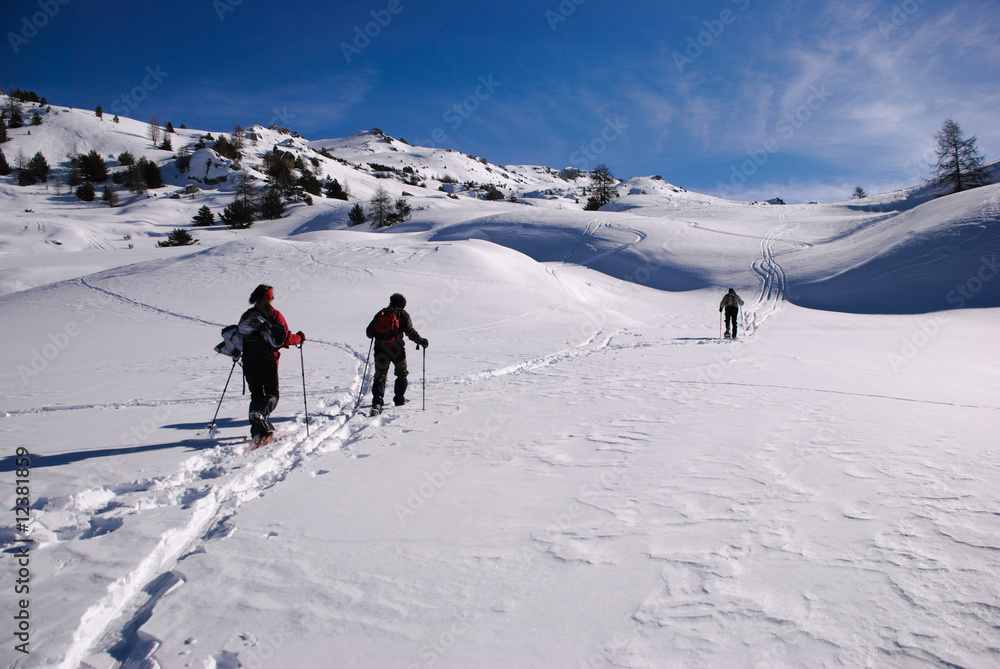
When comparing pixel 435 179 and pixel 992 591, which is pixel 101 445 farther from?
pixel 435 179

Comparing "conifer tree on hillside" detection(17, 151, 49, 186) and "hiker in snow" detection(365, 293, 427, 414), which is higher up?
"conifer tree on hillside" detection(17, 151, 49, 186)

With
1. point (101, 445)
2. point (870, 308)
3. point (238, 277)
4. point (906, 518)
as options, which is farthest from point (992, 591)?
point (870, 308)

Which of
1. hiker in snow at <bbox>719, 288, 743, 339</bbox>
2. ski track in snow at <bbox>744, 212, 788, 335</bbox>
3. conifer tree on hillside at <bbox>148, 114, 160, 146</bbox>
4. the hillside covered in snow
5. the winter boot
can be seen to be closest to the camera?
the hillside covered in snow

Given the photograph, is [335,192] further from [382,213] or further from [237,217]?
[237,217]

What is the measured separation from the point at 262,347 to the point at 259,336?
0.14m

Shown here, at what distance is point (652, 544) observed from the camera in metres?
2.81

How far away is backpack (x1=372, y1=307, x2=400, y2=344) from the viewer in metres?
6.59

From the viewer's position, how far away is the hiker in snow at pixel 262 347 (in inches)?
207

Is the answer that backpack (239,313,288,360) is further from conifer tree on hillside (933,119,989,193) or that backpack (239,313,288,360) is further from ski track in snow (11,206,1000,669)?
conifer tree on hillside (933,119,989,193)

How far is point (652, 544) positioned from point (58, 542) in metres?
3.96

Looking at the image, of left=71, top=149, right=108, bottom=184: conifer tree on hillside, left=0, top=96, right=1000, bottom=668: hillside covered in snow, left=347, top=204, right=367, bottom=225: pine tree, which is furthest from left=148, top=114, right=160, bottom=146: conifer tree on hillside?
left=0, top=96, right=1000, bottom=668: hillside covered in snow

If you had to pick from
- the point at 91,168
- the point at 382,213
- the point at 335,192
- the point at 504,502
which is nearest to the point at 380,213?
the point at 382,213

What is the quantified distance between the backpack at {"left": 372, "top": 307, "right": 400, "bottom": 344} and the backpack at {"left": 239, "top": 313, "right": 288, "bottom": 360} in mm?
1418

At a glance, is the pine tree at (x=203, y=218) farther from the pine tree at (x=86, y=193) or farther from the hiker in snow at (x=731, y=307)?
the hiker in snow at (x=731, y=307)
